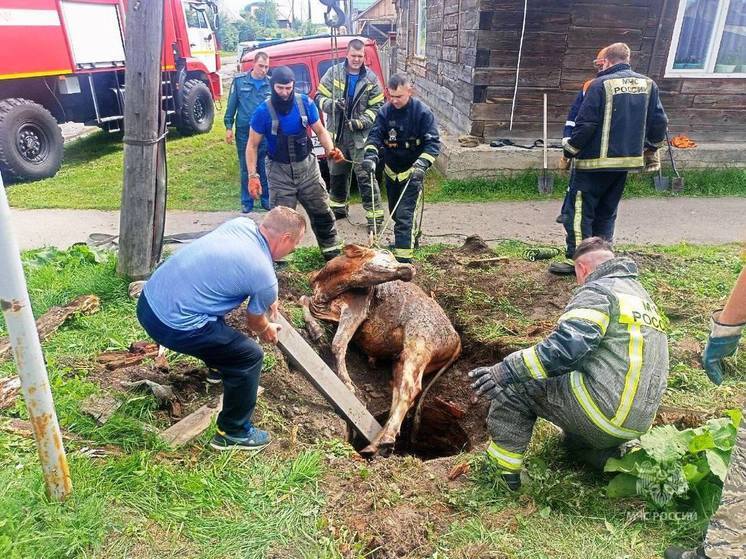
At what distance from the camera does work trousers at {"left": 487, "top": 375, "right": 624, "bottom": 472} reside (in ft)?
8.67

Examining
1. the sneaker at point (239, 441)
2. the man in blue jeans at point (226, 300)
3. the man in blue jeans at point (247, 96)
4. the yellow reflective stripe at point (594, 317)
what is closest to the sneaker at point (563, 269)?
the yellow reflective stripe at point (594, 317)

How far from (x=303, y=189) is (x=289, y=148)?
0.44 meters

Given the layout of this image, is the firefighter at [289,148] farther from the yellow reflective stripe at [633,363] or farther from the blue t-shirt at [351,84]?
the yellow reflective stripe at [633,363]

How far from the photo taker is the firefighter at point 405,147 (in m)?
5.62

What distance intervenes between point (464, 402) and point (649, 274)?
2.81 metres

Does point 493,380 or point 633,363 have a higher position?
point 633,363

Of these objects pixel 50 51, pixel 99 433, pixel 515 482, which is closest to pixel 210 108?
pixel 50 51

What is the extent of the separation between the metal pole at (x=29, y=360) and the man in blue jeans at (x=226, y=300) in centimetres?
69

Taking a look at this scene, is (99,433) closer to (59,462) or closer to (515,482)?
(59,462)

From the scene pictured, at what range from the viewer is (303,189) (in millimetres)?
Answer: 5484

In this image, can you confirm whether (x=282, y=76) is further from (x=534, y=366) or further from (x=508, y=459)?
(x=508, y=459)

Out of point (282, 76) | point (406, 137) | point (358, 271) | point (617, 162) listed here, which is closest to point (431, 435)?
point (358, 271)

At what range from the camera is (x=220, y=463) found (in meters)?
2.82

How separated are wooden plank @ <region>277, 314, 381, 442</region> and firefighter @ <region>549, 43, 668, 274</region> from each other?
9.99ft
